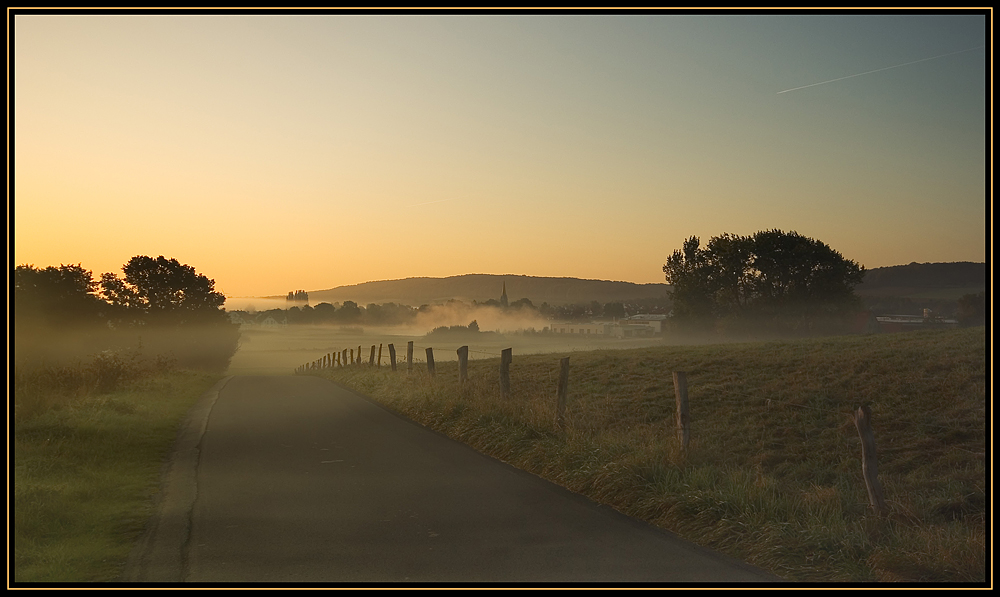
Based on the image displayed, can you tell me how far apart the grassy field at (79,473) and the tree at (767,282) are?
183ft

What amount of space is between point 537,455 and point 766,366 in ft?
49.2

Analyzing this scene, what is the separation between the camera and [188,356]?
226 feet

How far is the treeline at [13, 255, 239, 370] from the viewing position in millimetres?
36594

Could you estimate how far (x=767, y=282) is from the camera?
2630 inches

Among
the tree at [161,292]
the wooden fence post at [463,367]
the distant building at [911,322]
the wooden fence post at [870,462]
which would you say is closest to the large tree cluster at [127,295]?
the tree at [161,292]

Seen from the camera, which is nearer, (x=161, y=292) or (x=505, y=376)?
(x=505, y=376)

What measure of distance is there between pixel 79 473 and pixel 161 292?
6399 cm

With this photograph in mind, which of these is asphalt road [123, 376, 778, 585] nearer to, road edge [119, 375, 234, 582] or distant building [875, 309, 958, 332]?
road edge [119, 375, 234, 582]

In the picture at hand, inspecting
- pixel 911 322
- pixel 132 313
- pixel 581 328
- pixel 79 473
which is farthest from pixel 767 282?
pixel 79 473

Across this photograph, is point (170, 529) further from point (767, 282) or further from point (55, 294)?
point (767, 282)

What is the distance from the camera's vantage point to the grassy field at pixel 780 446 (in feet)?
21.7

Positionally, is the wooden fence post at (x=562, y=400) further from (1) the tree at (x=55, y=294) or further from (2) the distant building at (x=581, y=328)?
(2) the distant building at (x=581, y=328)

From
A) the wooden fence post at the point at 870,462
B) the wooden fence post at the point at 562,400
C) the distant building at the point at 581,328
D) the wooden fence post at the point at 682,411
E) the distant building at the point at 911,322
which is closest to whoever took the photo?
the wooden fence post at the point at 870,462

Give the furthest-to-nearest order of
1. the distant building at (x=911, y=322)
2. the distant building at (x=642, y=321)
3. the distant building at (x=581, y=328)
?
the distant building at (x=581, y=328), the distant building at (x=642, y=321), the distant building at (x=911, y=322)
